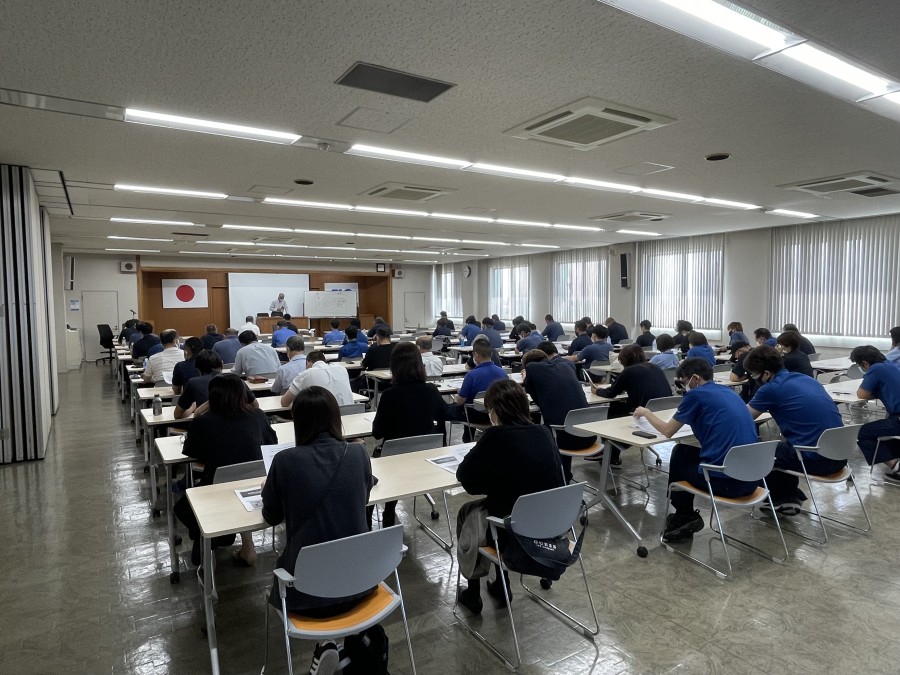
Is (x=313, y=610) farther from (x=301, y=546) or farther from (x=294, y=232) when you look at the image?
(x=294, y=232)

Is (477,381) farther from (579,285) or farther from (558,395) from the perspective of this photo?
(579,285)

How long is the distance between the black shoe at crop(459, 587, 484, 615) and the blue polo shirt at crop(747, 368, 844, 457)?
2668 millimetres

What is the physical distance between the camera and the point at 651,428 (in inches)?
162

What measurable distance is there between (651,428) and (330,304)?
1682cm

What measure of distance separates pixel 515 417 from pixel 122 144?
14.3ft

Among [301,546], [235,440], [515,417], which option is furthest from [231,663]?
[515,417]

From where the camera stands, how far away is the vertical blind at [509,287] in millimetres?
17344

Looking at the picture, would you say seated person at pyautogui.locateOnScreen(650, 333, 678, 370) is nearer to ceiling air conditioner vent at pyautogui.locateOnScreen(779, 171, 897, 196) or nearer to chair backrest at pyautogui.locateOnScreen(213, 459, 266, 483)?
ceiling air conditioner vent at pyautogui.locateOnScreen(779, 171, 897, 196)

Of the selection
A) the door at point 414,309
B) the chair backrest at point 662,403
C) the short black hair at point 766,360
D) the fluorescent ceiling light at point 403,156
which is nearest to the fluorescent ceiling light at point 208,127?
the fluorescent ceiling light at point 403,156

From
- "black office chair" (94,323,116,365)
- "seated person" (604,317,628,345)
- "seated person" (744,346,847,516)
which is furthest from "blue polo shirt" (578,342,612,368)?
"black office chair" (94,323,116,365)

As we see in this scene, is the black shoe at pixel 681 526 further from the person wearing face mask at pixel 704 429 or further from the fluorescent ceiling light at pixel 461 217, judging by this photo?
the fluorescent ceiling light at pixel 461 217

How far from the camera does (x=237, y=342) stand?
8211 mm

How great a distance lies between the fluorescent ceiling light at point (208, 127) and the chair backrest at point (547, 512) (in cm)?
361

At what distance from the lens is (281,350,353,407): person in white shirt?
480cm
